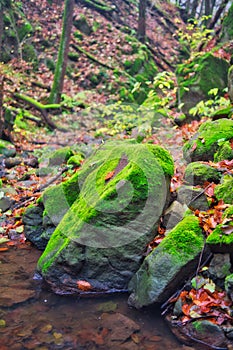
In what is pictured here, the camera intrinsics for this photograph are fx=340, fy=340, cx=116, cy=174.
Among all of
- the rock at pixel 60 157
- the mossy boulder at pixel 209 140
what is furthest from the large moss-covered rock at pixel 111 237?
the rock at pixel 60 157

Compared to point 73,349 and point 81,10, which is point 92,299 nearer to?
point 73,349

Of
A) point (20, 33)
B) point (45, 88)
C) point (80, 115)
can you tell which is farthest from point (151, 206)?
point (20, 33)

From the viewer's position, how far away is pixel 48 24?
17.5 meters

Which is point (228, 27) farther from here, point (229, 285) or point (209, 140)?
point (229, 285)

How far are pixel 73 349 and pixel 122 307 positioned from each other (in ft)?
2.93

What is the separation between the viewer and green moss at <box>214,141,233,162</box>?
17.3ft

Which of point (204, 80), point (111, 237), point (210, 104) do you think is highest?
point (204, 80)

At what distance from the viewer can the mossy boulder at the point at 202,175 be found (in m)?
4.98

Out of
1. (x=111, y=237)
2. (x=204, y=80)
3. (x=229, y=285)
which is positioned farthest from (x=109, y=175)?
(x=204, y=80)

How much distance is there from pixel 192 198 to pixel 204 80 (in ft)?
20.6

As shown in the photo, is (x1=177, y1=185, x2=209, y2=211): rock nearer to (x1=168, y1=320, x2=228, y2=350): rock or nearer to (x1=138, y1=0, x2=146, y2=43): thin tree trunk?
(x1=168, y1=320, x2=228, y2=350): rock

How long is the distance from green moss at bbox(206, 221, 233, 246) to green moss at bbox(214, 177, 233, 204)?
1.98 ft

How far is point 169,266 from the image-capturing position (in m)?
3.92

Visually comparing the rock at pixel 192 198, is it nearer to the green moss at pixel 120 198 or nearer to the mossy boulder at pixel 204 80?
the green moss at pixel 120 198
